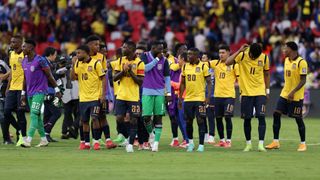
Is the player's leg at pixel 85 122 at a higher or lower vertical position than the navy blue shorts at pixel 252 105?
lower

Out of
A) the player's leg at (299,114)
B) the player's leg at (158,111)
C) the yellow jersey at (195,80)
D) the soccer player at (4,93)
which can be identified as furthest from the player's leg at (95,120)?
the player's leg at (299,114)

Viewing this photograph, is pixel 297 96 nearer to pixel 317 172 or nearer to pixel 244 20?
pixel 317 172

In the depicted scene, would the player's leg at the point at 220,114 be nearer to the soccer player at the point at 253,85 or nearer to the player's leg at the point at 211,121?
the player's leg at the point at 211,121


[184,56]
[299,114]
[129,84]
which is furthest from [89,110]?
[299,114]

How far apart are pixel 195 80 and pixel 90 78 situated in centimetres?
222

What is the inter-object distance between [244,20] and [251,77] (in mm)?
20036

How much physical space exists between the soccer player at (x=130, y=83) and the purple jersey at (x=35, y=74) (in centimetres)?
201

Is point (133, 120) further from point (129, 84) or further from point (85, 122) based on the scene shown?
point (85, 122)

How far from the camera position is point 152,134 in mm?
22859

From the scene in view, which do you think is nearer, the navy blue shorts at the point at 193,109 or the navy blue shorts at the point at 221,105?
the navy blue shorts at the point at 193,109

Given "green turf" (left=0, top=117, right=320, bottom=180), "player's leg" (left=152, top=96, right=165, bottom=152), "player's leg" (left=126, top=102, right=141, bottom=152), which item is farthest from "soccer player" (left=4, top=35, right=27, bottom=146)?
"player's leg" (left=152, top=96, right=165, bottom=152)

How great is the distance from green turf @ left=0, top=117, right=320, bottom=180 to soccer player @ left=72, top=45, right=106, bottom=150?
2.33ft

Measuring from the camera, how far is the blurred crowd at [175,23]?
39.2 m

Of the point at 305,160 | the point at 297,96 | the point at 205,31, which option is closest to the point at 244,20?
the point at 205,31
